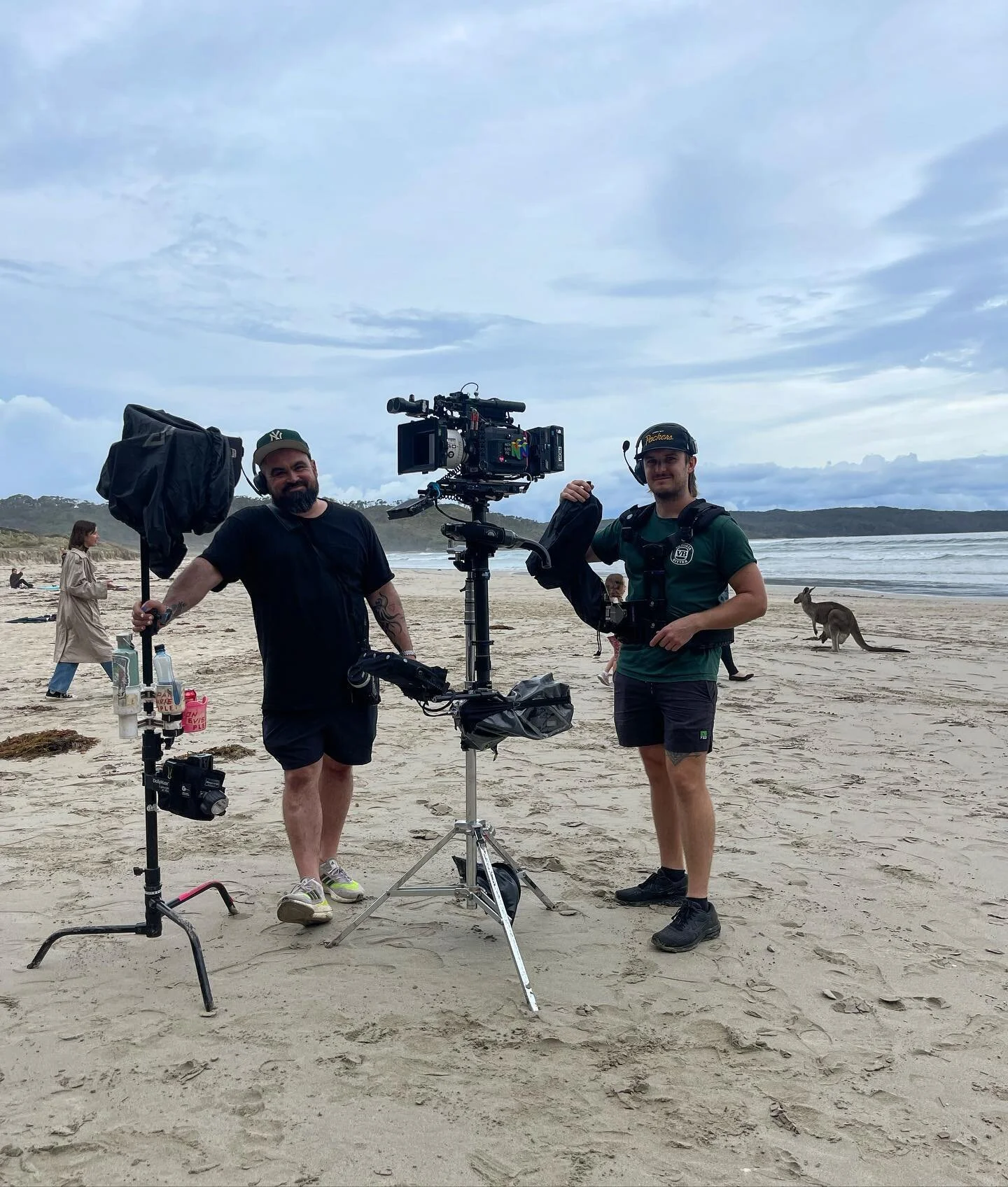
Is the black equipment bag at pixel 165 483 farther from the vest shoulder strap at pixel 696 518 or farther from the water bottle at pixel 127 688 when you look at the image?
the vest shoulder strap at pixel 696 518

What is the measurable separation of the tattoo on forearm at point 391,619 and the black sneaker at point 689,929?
1.69m

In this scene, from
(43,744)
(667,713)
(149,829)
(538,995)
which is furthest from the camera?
(43,744)

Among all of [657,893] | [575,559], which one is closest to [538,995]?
[657,893]

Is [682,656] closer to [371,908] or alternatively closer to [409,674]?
[409,674]

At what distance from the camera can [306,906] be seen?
12.0 feet

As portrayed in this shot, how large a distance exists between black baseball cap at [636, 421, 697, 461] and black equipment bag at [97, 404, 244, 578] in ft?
5.68

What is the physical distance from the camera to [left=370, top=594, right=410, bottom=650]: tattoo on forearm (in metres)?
4.25

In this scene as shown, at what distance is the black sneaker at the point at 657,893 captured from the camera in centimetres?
411

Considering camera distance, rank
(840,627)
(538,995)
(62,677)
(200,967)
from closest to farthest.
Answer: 1. (200,967)
2. (538,995)
3. (62,677)
4. (840,627)

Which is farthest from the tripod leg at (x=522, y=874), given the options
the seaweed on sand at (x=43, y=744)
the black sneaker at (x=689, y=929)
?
the seaweed on sand at (x=43, y=744)

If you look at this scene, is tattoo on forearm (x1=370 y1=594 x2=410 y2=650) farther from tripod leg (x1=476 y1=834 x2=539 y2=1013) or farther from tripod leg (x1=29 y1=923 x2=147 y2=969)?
tripod leg (x1=29 y1=923 x2=147 y2=969)

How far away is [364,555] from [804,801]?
3.25 m

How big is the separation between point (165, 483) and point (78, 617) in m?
6.11

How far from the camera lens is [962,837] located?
4.85 metres
